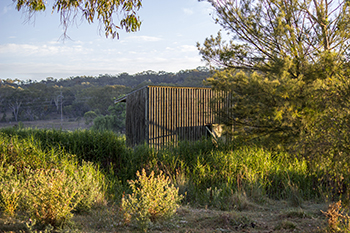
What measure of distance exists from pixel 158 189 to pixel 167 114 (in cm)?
743

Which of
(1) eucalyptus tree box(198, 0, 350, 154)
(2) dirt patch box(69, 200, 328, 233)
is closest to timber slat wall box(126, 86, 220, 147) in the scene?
(1) eucalyptus tree box(198, 0, 350, 154)

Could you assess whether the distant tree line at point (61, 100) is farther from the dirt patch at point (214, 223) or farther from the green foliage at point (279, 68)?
the dirt patch at point (214, 223)

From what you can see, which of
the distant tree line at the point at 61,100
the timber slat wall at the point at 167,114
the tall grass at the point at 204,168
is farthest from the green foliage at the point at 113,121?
the tall grass at the point at 204,168

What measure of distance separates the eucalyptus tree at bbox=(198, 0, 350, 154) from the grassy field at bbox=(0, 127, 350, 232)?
93cm

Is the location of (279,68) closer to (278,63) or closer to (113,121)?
(278,63)

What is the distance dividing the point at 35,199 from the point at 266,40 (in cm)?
644

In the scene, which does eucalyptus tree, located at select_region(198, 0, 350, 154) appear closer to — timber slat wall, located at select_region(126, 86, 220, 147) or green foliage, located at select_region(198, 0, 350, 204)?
green foliage, located at select_region(198, 0, 350, 204)

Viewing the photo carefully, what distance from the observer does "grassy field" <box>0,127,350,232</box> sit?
120 inches

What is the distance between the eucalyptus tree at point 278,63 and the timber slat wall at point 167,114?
280 centimetres

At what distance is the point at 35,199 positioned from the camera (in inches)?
118

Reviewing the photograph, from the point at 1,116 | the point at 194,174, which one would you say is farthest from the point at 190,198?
the point at 1,116

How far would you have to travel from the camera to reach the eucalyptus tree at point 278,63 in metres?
5.80

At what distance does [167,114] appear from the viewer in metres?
10.7

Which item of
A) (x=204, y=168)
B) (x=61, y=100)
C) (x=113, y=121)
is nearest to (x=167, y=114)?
(x=204, y=168)
